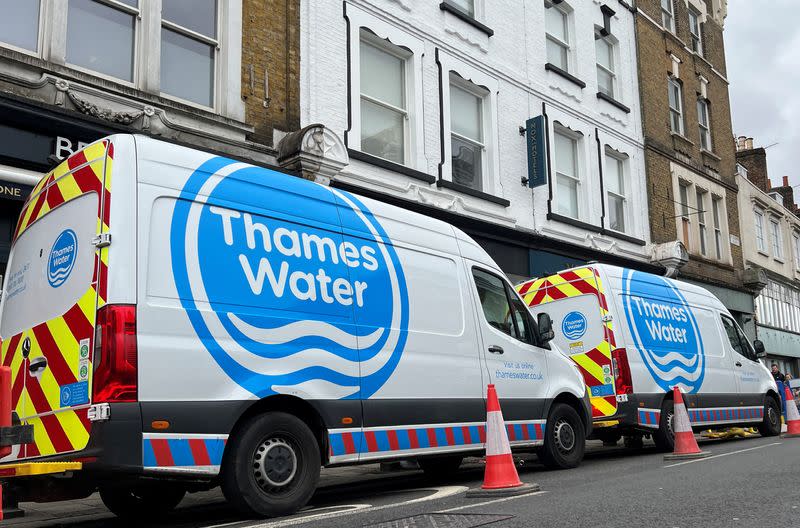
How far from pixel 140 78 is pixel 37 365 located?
17.5ft

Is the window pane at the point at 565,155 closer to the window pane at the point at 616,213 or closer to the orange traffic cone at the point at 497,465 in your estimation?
the window pane at the point at 616,213

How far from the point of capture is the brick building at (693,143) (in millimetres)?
21016

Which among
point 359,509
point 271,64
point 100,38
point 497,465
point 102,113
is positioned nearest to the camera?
point 359,509

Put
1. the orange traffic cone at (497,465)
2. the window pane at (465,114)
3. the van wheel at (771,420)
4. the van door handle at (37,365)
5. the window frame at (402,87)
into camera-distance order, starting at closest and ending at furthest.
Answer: the van door handle at (37,365), the orange traffic cone at (497,465), the window frame at (402,87), the van wheel at (771,420), the window pane at (465,114)

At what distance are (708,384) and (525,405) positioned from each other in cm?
513

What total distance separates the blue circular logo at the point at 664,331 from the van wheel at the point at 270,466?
617cm

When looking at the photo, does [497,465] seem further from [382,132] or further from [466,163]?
[466,163]

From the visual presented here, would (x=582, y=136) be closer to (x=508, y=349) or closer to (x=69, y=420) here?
(x=508, y=349)

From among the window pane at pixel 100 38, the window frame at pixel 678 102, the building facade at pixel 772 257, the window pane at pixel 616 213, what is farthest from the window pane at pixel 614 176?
the window pane at pixel 100 38

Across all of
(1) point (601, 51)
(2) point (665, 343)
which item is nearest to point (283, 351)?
(2) point (665, 343)

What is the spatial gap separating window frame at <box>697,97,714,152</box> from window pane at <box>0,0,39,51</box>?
19.8m

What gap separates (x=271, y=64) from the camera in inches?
449

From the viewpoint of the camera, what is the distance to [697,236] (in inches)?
885

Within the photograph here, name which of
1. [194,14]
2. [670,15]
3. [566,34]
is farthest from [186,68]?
[670,15]
